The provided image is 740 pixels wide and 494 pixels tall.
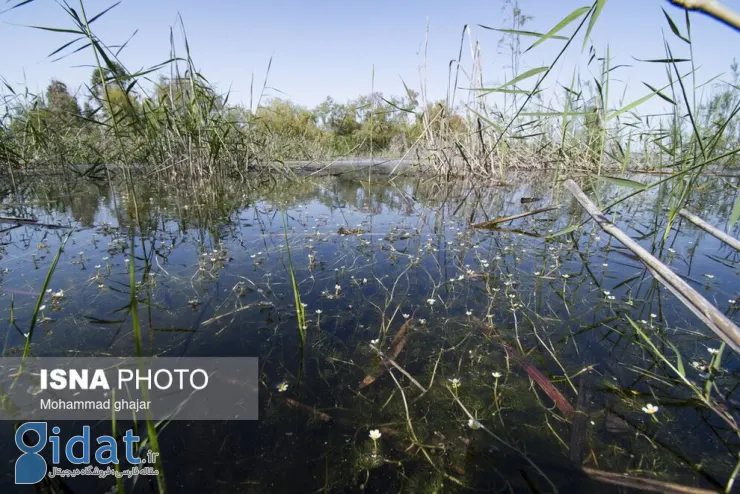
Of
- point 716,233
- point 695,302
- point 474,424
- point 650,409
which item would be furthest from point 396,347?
point 716,233

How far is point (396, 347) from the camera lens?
1.46m

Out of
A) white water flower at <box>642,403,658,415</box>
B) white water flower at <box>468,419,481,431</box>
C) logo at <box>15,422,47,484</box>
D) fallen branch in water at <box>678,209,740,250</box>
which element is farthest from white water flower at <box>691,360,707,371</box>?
logo at <box>15,422,47,484</box>

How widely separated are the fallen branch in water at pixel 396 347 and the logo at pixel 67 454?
688 mm

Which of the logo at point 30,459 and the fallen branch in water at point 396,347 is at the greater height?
the fallen branch in water at point 396,347

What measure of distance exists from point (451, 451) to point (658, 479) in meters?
0.54

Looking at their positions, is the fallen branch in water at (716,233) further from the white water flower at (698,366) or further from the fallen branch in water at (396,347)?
the fallen branch in water at (396,347)

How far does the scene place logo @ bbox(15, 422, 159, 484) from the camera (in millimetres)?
873

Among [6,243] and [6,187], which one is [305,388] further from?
[6,187]

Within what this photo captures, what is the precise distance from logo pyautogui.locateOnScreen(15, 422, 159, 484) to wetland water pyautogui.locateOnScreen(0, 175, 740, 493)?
3 cm

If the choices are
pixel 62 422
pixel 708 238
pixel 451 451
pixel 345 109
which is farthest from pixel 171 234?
pixel 345 109

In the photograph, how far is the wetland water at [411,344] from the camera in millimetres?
918

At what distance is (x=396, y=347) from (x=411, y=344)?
0.07 m

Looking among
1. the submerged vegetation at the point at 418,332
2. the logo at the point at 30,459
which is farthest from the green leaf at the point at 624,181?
the logo at the point at 30,459

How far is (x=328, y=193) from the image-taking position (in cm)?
585
